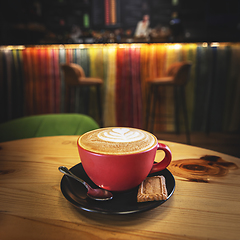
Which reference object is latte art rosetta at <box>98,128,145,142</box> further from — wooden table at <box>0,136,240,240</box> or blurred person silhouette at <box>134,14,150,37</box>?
blurred person silhouette at <box>134,14,150,37</box>

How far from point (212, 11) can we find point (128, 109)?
7.18 feet

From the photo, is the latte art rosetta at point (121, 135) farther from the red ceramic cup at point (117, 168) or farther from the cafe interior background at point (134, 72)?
the cafe interior background at point (134, 72)

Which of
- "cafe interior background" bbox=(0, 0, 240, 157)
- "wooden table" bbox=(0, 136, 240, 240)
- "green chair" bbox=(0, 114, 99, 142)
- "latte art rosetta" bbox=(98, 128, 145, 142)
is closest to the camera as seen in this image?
"wooden table" bbox=(0, 136, 240, 240)

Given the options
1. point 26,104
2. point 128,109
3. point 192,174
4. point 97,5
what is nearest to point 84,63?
point 128,109

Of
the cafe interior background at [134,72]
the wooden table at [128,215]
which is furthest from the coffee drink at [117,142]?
the cafe interior background at [134,72]

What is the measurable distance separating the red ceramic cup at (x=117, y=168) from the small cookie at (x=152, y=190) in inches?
0.7

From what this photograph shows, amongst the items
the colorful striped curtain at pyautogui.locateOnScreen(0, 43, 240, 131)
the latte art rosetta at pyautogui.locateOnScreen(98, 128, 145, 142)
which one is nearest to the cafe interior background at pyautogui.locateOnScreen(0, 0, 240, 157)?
the colorful striped curtain at pyautogui.locateOnScreen(0, 43, 240, 131)

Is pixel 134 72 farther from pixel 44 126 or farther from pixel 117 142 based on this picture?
pixel 117 142

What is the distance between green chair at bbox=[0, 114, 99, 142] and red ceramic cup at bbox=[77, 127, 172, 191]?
2.76 ft

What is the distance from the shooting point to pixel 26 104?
9.60 ft

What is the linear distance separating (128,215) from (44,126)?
987 mm

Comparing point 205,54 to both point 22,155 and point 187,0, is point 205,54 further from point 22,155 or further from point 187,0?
point 22,155

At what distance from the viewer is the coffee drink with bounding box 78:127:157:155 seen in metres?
0.37

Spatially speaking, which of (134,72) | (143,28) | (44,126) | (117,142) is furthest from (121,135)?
(143,28)
